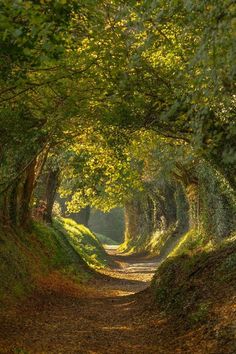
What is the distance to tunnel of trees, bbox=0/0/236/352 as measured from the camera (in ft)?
20.8

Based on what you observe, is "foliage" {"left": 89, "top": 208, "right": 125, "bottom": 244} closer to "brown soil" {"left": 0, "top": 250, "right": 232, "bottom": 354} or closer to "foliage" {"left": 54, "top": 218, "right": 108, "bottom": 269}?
"foliage" {"left": 54, "top": 218, "right": 108, "bottom": 269}

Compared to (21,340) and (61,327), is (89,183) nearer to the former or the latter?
(61,327)

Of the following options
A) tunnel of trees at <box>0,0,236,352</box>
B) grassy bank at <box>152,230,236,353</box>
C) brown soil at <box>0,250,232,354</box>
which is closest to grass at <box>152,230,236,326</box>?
grassy bank at <box>152,230,236,353</box>

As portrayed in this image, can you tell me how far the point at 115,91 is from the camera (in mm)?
11664

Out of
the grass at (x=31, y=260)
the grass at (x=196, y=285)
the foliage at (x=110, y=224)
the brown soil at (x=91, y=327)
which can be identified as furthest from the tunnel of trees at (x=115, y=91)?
the foliage at (x=110, y=224)

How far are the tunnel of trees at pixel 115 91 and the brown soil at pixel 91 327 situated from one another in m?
3.56

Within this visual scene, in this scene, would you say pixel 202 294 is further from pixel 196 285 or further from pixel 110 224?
pixel 110 224

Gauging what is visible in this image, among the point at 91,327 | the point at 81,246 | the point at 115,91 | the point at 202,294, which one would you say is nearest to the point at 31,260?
the point at 91,327

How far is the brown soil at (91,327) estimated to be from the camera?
34.5 feet

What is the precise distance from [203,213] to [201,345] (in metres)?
15.8

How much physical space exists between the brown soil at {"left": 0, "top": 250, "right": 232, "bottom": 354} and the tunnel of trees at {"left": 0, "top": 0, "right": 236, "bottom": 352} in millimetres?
3563

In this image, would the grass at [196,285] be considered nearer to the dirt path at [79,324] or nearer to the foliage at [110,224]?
the dirt path at [79,324]

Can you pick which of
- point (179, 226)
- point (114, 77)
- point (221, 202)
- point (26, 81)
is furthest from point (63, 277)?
point (179, 226)

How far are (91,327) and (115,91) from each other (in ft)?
20.3
